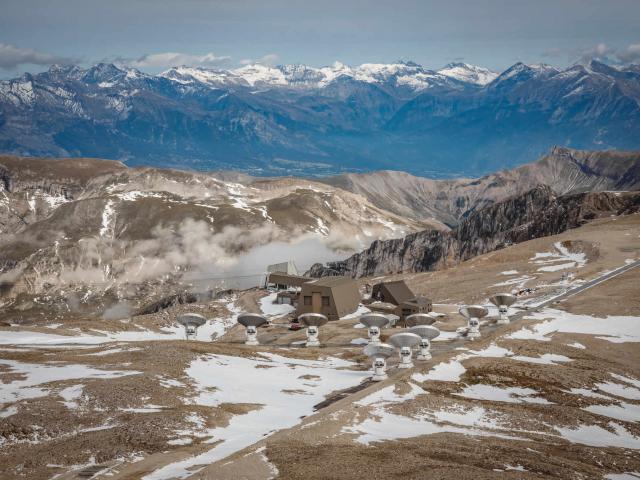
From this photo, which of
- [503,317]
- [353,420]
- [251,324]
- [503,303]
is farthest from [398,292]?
[353,420]

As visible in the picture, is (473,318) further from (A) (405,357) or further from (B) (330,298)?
(B) (330,298)

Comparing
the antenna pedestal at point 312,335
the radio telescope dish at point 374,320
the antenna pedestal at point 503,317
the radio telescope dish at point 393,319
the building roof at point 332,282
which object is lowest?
the radio telescope dish at point 393,319

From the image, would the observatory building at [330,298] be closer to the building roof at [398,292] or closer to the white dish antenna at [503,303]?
the building roof at [398,292]

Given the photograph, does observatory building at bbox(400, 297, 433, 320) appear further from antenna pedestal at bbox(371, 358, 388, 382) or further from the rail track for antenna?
antenna pedestal at bbox(371, 358, 388, 382)

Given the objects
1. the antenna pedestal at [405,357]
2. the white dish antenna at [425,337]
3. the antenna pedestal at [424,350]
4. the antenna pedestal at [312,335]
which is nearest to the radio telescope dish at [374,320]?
the antenna pedestal at [312,335]

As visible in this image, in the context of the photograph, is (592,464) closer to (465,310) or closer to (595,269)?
(465,310)

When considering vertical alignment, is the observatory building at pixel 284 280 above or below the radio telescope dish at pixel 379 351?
below

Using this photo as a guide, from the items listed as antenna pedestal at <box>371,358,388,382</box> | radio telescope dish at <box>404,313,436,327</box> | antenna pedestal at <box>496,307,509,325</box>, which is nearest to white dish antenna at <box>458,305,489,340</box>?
antenna pedestal at <box>496,307,509,325</box>
